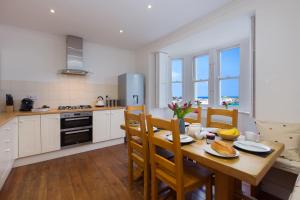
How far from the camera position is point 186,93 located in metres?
4.06

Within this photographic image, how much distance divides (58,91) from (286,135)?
3.89 m

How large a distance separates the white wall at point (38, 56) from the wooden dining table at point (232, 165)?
3.25 meters

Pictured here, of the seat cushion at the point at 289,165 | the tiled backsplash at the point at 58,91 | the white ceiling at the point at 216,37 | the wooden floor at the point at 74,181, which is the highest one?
the white ceiling at the point at 216,37

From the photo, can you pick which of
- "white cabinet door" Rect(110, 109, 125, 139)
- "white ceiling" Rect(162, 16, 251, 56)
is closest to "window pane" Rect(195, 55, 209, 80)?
"white ceiling" Rect(162, 16, 251, 56)

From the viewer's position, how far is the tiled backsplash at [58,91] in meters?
2.83

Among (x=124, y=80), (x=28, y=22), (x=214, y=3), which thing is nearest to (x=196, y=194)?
(x=214, y=3)

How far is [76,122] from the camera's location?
9.74ft

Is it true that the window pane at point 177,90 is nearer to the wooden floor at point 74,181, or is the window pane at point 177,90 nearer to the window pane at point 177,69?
the window pane at point 177,69

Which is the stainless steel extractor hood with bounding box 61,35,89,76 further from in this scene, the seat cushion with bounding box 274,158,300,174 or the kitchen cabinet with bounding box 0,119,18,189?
the seat cushion with bounding box 274,158,300,174

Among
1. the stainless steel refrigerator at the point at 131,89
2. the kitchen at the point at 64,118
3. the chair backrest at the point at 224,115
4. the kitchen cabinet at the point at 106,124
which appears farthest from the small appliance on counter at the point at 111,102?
the chair backrest at the point at 224,115

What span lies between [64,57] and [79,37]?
57 centimetres

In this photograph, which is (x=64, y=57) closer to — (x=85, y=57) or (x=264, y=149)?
(x=85, y=57)

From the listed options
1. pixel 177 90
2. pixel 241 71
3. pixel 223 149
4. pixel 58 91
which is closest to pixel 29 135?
pixel 58 91

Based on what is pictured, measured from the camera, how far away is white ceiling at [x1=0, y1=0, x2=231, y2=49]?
214 cm
